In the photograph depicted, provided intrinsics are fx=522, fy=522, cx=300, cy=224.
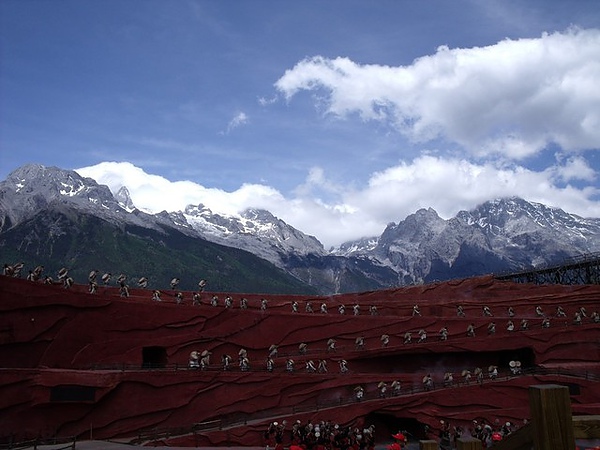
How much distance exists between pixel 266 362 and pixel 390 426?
8.48 metres

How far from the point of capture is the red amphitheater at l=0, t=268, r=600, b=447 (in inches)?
1041

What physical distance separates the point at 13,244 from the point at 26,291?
13736cm

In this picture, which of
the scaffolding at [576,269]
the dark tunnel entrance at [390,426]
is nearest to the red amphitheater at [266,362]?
the dark tunnel entrance at [390,426]

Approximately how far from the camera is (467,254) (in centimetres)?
19688

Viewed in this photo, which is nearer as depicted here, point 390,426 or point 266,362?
point 390,426

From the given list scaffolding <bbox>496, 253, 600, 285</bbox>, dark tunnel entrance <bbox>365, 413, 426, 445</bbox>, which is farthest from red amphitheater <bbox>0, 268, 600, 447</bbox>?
scaffolding <bbox>496, 253, 600, 285</bbox>

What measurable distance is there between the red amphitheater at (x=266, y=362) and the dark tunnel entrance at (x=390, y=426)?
8 centimetres

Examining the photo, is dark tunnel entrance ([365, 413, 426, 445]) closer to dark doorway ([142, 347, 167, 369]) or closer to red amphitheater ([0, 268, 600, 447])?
red amphitheater ([0, 268, 600, 447])

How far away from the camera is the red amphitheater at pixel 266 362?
26.4 meters

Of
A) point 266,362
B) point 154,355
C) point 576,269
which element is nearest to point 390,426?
point 266,362

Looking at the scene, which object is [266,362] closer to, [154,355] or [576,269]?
[154,355]

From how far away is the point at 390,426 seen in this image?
3170cm

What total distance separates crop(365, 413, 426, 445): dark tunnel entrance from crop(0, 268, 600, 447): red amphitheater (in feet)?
0.27

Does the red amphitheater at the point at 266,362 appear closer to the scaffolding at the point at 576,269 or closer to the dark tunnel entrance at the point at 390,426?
→ the dark tunnel entrance at the point at 390,426
